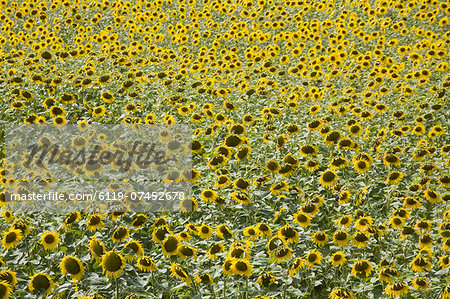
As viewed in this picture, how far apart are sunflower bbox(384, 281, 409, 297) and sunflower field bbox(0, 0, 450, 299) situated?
0.01 meters

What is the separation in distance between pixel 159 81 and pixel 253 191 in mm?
4878

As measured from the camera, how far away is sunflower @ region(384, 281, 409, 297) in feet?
12.4

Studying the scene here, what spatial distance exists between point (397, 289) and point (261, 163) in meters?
3.27

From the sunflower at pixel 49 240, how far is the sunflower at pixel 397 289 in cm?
334

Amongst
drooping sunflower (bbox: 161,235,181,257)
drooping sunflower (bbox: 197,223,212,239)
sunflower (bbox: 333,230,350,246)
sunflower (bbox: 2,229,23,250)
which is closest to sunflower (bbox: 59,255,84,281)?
drooping sunflower (bbox: 161,235,181,257)

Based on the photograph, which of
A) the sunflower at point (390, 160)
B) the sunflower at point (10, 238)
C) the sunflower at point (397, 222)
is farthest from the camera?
the sunflower at point (390, 160)

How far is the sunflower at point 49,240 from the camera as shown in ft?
14.8

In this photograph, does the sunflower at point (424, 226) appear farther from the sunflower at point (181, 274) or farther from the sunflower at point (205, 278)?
the sunflower at point (181, 274)

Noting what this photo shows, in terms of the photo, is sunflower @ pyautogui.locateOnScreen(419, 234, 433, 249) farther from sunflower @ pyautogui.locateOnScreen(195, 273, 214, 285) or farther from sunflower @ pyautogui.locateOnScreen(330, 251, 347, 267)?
sunflower @ pyautogui.locateOnScreen(195, 273, 214, 285)

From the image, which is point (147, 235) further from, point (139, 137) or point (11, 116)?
point (11, 116)

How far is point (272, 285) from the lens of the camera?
14.1 ft

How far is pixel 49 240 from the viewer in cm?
452

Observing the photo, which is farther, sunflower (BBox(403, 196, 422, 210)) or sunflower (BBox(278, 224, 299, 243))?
sunflower (BBox(403, 196, 422, 210))

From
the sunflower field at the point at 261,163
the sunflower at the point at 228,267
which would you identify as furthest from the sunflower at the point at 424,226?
the sunflower at the point at 228,267
